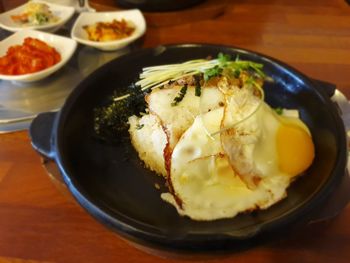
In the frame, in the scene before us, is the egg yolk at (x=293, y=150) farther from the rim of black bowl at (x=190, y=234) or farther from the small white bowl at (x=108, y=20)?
the small white bowl at (x=108, y=20)

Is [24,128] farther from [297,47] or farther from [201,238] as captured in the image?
[297,47]

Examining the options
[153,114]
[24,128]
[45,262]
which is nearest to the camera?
[45,262]

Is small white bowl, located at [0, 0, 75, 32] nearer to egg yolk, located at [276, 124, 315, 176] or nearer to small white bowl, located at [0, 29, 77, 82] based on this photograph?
small white bowl, located at [0, 29, 77, 82]

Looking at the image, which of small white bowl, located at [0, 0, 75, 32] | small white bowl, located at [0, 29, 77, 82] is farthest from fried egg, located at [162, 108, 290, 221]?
small white bowl, located at [0, 0, 75, 32]

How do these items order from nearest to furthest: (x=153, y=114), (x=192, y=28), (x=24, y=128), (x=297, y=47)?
(x=153, y=114), (x=24, y=128), (x=297, y=47), (x=192, y=28)

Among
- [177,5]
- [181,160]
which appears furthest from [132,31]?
[181,160]

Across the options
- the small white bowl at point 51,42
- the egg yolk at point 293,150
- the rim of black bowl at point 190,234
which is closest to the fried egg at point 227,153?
the egg yolk at point 293,150
